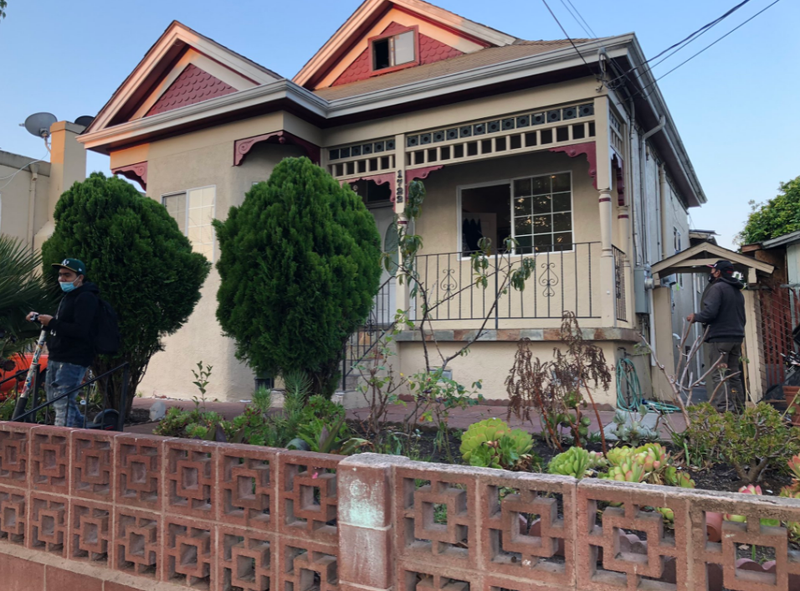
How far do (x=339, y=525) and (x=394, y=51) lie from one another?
10.3 metres

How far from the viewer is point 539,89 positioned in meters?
7.79

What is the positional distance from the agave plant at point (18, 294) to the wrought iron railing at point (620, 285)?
6.52 meters

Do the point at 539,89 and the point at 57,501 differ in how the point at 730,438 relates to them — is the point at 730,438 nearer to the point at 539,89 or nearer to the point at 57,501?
the point at 57,501

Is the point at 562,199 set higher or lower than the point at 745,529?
higher

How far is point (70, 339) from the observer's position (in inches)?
183

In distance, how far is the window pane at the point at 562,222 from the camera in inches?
348

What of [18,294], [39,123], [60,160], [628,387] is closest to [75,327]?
[18,294]

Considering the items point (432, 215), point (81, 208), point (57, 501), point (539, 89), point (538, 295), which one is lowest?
point (57, 501)

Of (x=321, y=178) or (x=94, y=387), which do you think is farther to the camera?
(x=94, y=387)

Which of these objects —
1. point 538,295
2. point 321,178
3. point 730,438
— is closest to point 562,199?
point 538,295

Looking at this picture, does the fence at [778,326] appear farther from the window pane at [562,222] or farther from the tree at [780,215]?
the tree at [780,215]

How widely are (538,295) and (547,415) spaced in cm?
498

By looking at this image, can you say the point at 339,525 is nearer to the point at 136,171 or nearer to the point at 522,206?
the point at 522,206

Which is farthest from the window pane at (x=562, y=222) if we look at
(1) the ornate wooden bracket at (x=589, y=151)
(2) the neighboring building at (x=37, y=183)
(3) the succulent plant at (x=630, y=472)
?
(2) the neighboring building at (x=37, y=183)
